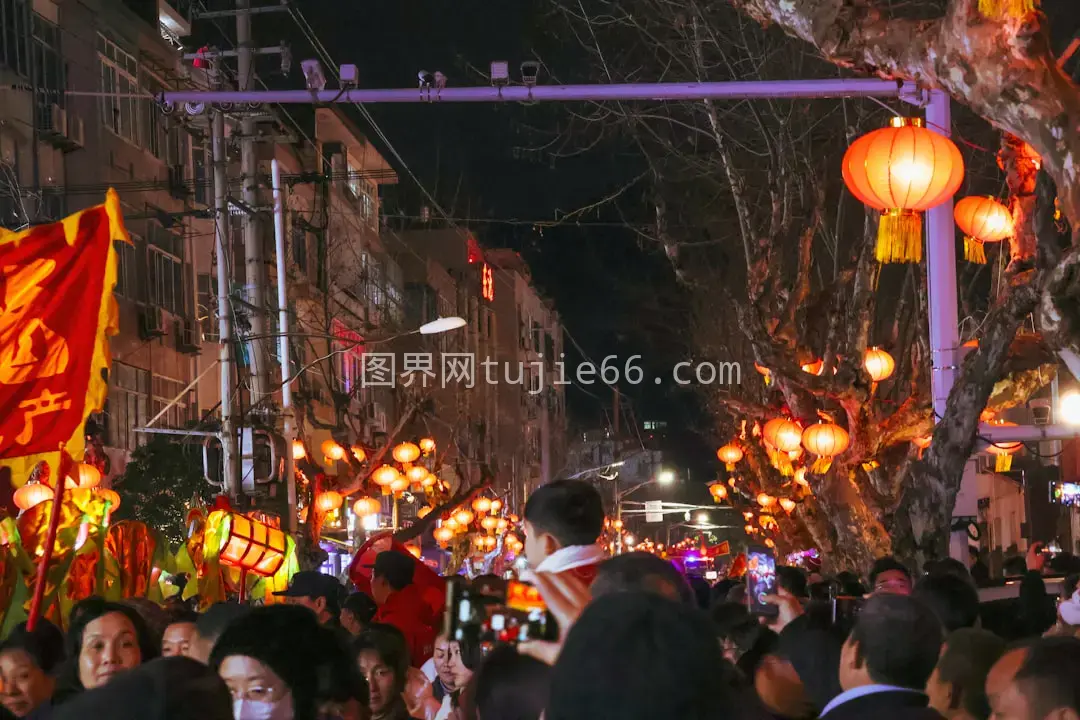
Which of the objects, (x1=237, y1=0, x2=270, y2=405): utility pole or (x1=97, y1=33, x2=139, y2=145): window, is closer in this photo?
(x1=237, y1=0, x2=270, y2=405): utility pole

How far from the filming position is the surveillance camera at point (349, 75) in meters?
12.4

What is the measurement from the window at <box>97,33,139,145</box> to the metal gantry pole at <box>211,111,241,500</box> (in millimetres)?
8953

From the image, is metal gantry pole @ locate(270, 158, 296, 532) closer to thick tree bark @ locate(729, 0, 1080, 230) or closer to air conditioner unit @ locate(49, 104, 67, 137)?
air conditioner unit @ locate(49, 104, 67, 137)

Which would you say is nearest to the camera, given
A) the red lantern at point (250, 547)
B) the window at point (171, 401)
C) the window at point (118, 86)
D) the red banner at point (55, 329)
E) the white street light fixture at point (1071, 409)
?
the red banner at point (55, 329)

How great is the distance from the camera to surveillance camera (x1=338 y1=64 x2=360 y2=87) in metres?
12.4

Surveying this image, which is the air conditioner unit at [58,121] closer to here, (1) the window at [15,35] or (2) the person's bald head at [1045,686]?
(1) the window at [15,35]

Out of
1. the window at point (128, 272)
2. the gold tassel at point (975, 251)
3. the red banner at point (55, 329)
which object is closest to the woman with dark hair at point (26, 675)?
the red banner at point (55, 329)

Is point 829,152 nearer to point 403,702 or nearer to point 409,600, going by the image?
point 409,600

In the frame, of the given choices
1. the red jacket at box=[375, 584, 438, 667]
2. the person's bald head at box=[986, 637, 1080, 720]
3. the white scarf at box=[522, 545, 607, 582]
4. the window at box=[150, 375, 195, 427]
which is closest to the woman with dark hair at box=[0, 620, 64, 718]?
the white scarf at box=[522, 545, 607, 582]

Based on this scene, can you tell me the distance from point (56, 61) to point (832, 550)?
16182mm

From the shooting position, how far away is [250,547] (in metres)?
13.4

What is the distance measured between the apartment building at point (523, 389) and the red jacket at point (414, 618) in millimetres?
67141

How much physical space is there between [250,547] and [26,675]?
750 cm

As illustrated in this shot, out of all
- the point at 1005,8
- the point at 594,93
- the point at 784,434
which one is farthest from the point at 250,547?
the point at 784,434
